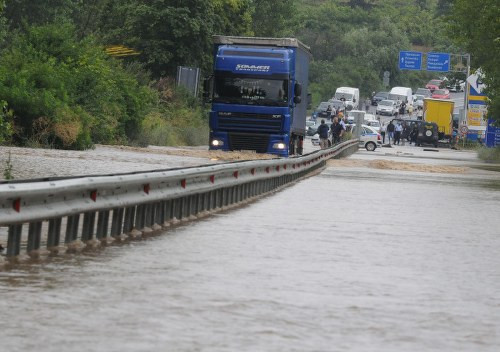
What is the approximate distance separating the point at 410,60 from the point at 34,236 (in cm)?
10867

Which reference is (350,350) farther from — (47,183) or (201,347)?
(47,183)

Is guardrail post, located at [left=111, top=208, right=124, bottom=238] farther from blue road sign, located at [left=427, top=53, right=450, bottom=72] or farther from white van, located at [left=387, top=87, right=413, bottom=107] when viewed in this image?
white van, located at [left=387, top=87, right=413, bottom=107]

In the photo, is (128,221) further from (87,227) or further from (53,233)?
(53,233)

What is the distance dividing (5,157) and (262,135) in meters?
14.7

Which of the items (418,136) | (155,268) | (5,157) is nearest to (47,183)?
(155,268)

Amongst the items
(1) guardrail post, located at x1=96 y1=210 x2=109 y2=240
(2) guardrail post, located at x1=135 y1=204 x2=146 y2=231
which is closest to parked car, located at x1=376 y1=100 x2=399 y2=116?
(2) guardrail post, located at x1=135 y1=204 x2=146 y2=231

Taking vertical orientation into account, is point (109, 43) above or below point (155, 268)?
above

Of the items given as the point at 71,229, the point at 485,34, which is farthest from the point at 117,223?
the point at 485,34

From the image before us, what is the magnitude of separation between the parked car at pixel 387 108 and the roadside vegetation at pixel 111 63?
21.3 metres

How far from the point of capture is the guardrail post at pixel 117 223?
52.7 ft

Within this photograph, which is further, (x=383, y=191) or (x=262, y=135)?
(x=262, y=135)

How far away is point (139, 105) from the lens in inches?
2010

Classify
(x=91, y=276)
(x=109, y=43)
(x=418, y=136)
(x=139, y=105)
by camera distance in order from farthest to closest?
(x=418, y=136)
(x=109, y=43)
(x=139, y=105)
(x=91, y=276)

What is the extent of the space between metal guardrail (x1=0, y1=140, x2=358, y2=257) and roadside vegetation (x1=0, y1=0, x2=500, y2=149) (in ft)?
25.3
